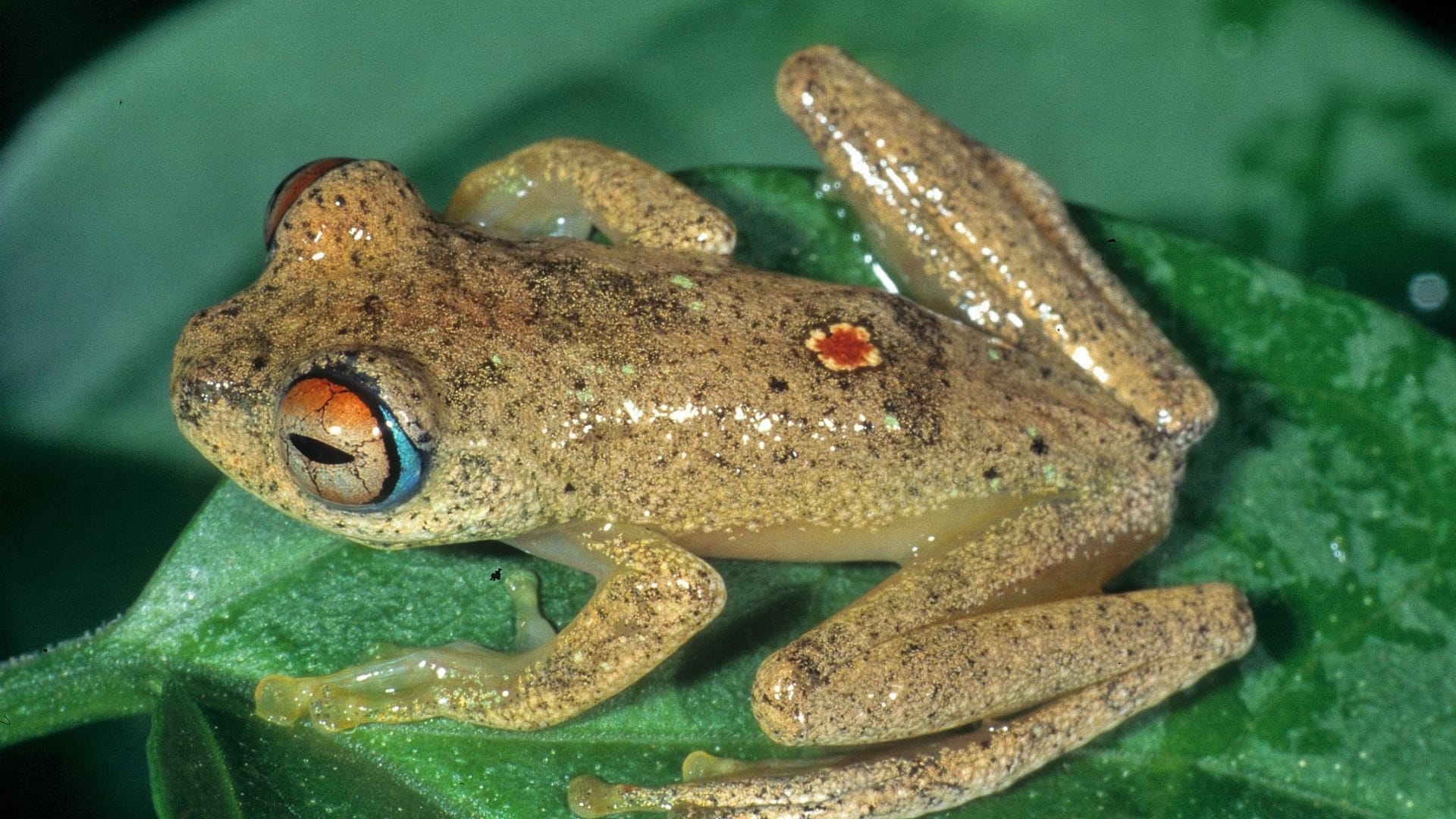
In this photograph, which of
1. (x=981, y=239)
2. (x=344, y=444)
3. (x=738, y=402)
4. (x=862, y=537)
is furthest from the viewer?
(x=981, y=239)

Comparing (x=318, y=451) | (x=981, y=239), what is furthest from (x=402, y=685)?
(x=981, y=239)

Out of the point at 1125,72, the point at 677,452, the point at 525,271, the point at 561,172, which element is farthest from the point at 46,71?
the point at 1125,72

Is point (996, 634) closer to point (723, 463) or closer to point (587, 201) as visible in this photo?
point (723, 463)

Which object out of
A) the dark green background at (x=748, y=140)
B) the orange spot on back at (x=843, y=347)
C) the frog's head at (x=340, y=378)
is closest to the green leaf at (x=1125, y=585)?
the frog's head at (x=340, y=378)

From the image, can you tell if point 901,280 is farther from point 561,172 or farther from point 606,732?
point 606,732

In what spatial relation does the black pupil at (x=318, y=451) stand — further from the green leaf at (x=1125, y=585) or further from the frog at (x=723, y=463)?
the green leaf at (x=1125, y=585)

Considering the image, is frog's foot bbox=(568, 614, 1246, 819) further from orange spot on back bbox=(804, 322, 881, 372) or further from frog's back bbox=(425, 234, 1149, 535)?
orange spot on back bbox=(804, 322, 881, 372)

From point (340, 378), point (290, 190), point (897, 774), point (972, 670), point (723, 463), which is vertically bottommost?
point (897, 774)
